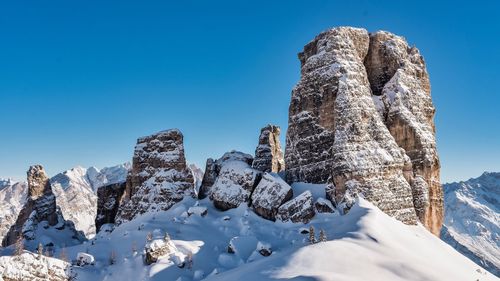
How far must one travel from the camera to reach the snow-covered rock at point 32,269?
103 feet

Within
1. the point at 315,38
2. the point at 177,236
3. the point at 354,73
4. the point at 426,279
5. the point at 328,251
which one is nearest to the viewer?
the point at 426,279

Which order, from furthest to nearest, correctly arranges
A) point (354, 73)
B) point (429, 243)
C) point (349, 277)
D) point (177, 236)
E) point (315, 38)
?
point (315, 38), point (354, 73), point (177, 236), point (429, 243), point (349, 277)

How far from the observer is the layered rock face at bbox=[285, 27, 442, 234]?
46312 mm

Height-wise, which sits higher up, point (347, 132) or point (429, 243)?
point (347, 132)

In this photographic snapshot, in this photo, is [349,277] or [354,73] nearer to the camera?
[349,277]

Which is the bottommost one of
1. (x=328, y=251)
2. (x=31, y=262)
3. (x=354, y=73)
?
(x=31, y=262)

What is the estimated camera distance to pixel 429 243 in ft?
132

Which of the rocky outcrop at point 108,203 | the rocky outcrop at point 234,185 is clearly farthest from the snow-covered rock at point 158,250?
the rocky outcrop at point 108,203

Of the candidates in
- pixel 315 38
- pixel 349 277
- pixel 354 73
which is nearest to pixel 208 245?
pixel 349 277

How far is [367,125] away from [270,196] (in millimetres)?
13883

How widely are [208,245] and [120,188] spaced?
33.8 m

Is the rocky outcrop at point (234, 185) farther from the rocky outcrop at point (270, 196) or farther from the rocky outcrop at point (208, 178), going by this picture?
the rocky outcrop at point (208, 178)

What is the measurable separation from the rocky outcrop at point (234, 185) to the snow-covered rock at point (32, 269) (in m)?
21.0

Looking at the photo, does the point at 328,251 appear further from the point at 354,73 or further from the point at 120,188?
the point at 120,188
